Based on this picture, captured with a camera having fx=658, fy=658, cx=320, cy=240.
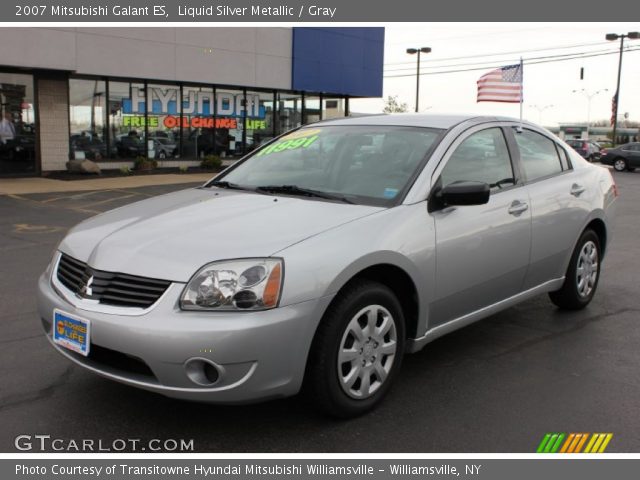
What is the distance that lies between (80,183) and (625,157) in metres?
23.9

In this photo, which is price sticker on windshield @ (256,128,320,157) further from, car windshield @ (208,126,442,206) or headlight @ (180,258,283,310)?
headlight @ (180,258,283,310)

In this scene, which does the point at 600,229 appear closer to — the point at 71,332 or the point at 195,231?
the point at 195,231

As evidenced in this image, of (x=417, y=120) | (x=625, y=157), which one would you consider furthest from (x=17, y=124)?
(x=625, y=157)

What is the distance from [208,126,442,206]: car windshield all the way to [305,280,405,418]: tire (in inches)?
26.1

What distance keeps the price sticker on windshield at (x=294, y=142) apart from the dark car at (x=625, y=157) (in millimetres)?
28444

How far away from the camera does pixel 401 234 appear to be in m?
3.66

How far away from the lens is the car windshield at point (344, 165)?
4035 mm

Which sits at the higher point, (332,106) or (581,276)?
(332,106)

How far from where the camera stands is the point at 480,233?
4.18 meters

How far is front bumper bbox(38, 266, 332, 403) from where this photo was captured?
118 inches

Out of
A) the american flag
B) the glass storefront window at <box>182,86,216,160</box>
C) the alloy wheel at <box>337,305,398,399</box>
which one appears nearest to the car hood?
the alloy wheel at <box>337,305,398,399</box>

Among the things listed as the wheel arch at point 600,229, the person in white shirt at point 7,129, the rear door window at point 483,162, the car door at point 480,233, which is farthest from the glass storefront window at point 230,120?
the car door at point 480,233
